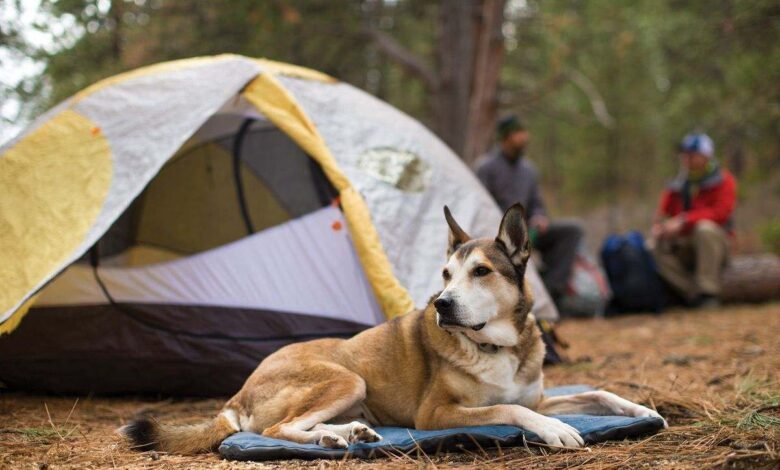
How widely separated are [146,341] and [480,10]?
22.2ft

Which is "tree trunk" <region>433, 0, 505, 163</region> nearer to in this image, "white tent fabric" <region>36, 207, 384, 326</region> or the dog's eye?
"white tent fabric" <region>36, 207, 384, 326</region>

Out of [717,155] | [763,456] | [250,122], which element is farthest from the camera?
[717,155]

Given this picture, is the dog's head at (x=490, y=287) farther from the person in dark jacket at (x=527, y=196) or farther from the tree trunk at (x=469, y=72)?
the tree trunk at (x=469, y=72)

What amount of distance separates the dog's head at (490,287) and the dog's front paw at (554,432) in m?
0.41

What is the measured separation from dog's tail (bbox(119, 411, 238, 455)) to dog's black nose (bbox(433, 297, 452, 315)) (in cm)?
117

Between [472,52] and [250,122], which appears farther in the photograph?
[472,52]

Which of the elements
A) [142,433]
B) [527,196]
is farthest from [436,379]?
[527,196]

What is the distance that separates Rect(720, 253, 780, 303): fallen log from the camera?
28.4ft

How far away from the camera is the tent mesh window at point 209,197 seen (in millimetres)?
6172

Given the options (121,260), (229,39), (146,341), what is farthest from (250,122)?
(229,39)

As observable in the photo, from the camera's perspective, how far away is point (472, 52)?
9719mm

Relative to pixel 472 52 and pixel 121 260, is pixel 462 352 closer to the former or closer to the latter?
pixel 121 260

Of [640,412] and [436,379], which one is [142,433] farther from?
[640,412]

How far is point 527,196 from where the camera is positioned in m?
8.28
